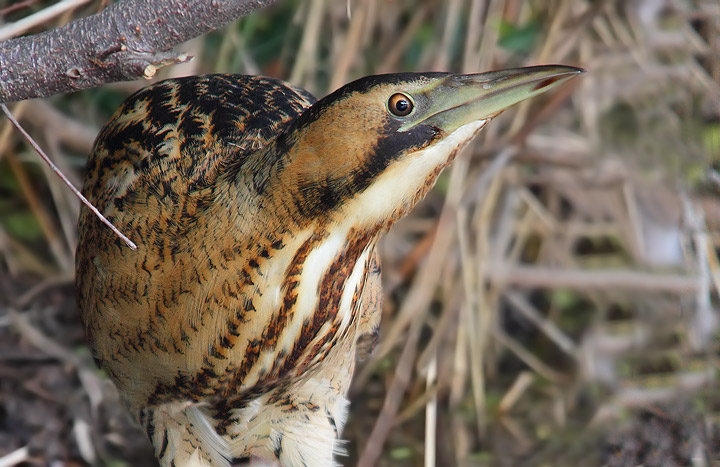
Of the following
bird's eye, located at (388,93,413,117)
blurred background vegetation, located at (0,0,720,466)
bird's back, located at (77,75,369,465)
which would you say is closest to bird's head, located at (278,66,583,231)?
bird's eye, located at (388,93,413,117)

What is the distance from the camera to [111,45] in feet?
4.73

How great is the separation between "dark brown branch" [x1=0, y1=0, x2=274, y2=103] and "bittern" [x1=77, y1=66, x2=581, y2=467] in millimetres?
217

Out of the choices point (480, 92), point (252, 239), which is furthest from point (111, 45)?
point (480, 92)

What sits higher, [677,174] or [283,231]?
[677,174]

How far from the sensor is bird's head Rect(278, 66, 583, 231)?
1.44 meters

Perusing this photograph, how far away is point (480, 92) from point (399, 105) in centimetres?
12

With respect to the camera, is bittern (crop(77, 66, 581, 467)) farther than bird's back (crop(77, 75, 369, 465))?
No

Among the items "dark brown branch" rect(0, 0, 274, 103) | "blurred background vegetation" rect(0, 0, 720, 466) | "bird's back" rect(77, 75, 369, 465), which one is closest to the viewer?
"dark brown branch" rect(0, 0, 274, 103)

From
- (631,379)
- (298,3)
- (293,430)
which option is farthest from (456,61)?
(293,430)

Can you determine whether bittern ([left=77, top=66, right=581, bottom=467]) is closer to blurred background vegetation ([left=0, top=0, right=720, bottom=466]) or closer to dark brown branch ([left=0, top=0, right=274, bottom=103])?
dark brown branch ([left=0, top=0, right=274, bottom=103])

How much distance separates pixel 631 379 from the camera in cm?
325

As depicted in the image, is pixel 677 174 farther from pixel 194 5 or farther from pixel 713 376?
pixel 194 5

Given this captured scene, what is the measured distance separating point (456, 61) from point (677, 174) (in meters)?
0.87

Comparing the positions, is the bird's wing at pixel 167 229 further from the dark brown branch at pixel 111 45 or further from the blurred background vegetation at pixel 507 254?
the blurred background vegetation at pixel 507 254
